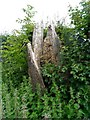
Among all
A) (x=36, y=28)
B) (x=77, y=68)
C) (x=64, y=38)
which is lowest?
(x=77, y=68)

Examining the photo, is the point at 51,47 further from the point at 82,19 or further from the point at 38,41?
the point at 82,19

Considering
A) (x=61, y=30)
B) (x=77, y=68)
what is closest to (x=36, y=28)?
(x=61, y=30)

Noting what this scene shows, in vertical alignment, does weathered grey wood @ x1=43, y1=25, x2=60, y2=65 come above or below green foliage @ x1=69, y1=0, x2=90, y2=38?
below

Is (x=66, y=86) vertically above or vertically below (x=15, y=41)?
below

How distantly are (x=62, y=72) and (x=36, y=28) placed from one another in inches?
30.8

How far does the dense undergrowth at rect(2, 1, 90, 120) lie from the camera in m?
2.69

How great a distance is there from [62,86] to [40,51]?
65 cm

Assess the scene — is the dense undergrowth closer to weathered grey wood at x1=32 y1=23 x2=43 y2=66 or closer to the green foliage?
the green foliage

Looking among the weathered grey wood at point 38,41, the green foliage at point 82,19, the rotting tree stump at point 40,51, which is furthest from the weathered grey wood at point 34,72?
the green foliage at point 82,19

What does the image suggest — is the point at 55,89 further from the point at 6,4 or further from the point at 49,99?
the point at 6,4

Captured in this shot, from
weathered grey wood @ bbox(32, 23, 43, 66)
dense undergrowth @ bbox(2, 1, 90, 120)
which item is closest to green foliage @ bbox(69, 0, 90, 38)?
dense undergrowth @ bbox(2, 1, 90, 120)

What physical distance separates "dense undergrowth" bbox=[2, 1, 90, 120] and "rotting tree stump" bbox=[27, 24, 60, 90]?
8cm

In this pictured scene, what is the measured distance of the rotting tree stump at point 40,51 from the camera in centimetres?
319

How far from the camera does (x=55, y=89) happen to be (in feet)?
9.82
